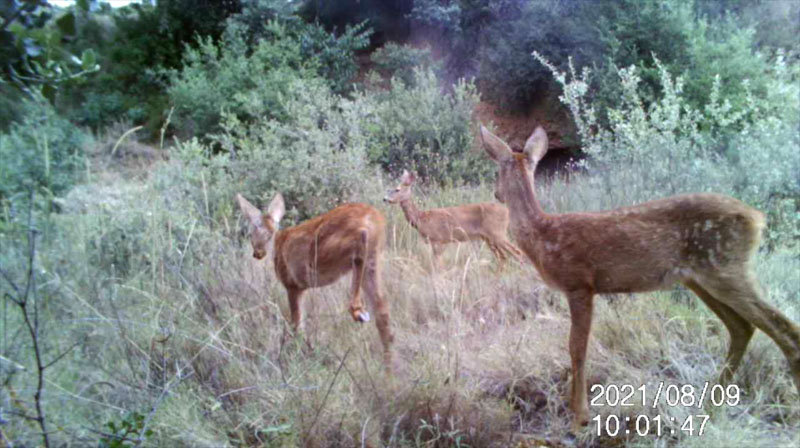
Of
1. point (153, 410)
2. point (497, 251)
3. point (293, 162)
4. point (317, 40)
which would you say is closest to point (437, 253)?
point (497, 251)

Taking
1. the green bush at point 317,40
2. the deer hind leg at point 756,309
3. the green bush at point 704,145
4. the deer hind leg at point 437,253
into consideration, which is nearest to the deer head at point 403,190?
the deer hind leg at point 437,253

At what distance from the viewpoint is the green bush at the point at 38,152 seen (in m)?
7.14

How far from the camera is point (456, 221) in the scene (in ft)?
22.6

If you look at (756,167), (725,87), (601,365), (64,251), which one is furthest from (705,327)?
(64,251)

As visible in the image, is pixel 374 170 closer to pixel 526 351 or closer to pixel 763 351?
pixel 526 351

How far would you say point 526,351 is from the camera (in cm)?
412

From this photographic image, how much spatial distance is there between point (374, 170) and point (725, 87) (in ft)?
10.7

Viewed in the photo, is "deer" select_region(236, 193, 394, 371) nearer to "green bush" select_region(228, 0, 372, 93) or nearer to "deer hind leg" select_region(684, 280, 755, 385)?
"deer hind leg" select_region(684, 280, 755, 385)

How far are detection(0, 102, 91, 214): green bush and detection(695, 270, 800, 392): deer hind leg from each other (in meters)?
5.91

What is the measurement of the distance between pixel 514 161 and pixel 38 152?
5.28 m

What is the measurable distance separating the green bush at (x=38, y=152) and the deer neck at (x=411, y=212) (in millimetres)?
3138

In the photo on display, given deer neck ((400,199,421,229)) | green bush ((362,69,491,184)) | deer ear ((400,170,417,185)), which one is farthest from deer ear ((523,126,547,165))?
deer ear ((400,170,417,185))

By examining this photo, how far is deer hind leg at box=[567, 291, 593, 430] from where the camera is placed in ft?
11.4

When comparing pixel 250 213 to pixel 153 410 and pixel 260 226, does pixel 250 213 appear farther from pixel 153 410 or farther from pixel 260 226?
pixel 153 410
